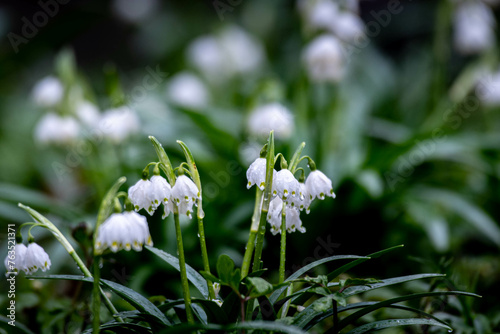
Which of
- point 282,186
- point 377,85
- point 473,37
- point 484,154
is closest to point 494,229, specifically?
point 484,154

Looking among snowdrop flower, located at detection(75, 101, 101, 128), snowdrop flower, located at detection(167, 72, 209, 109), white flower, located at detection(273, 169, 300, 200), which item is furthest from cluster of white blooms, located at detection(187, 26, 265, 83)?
white flower, located at detection(273, 169, 300, 200)

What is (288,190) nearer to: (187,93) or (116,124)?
(116,124)

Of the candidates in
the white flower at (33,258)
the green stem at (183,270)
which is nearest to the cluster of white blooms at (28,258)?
the white flower at (33,258)

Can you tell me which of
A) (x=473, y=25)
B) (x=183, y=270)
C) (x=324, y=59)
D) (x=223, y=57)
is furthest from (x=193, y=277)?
(x=223, y=57)

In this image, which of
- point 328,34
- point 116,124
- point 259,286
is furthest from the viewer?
point 328,34

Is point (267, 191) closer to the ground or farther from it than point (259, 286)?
farther from it

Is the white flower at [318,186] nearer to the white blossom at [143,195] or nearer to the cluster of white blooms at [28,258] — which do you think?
the white blossom at [143,195]
